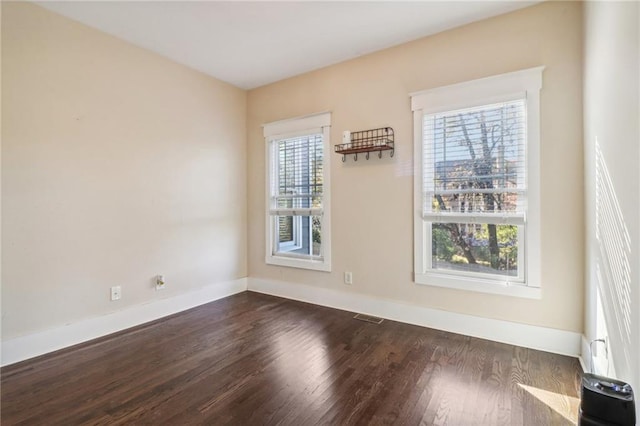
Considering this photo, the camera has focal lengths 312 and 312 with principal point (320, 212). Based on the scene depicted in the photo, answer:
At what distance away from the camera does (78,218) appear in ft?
8.89

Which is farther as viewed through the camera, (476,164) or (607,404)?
(476,164)

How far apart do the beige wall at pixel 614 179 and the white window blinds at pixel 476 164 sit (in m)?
0.45

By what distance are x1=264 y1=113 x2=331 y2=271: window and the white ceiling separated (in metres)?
0.83

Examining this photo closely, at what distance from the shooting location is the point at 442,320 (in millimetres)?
2922

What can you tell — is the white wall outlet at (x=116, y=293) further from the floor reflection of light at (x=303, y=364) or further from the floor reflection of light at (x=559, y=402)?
the floor reflection of light at (x=559, y=402)

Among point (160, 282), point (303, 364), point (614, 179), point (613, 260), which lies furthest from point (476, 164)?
point (160, 282)

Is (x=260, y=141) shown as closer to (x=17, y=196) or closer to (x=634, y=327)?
(x=17, y=196)

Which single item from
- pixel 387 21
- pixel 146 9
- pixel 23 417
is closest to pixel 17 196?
pixel 23 417

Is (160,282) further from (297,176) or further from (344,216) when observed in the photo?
(344,216)

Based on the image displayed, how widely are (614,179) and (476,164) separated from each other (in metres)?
1.18

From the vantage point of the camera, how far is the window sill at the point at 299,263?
366 cm

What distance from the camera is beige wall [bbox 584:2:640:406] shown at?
4.34 feet

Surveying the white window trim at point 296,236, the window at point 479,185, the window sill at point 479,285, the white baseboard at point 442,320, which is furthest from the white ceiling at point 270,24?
the white baseboard at point 442,320

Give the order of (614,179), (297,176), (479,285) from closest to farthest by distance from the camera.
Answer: (614,179)
(479,285)
(297,176)
